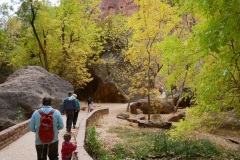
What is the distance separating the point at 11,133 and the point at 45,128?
5393mm

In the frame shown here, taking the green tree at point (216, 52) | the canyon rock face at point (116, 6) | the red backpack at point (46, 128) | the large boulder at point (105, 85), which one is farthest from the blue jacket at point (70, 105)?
the canyon rock face at point (116, 6)

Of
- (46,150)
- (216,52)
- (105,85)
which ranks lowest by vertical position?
(46,150)

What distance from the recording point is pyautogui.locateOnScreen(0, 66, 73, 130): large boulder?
13.8 m

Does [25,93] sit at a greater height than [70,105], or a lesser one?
greater

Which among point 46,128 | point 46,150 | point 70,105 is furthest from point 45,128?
point 70,105

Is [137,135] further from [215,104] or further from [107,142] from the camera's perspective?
[215,104]

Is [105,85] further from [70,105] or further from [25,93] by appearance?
[70,105]

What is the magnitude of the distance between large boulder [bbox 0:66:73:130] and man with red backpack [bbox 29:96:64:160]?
8739 mm

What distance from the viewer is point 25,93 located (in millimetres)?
15320

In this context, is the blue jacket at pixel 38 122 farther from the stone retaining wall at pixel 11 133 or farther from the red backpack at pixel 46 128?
the stone retaining wall at pixel 11 133

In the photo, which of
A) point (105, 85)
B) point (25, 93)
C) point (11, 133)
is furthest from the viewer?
point (105, 85)

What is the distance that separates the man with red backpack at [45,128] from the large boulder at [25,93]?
28.7 ft

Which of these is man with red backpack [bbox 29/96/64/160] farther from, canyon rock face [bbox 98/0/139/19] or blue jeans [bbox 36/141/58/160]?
canyon rock face [bbox 98/0/139/19]

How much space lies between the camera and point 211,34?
3854 mm
